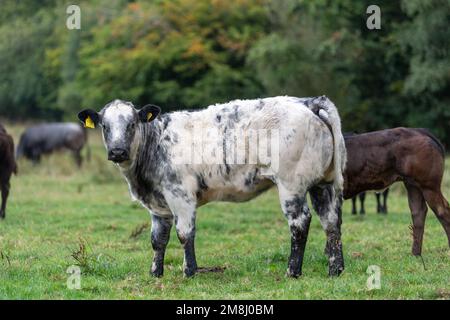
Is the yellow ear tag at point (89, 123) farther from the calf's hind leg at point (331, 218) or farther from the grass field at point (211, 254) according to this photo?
the calf's hind leg at point (331, 218)

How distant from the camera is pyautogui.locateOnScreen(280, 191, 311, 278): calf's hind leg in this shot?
865 centimetres

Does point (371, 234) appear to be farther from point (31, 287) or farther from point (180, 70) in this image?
point (180, 70)

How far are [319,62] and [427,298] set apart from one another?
25370mm

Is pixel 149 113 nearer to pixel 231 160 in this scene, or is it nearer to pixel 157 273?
pixel 231 160

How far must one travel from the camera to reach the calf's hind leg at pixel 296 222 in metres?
8.65

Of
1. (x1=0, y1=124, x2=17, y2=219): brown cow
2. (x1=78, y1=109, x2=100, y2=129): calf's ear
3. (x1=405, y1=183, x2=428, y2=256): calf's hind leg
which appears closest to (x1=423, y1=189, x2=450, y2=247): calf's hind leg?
(x1=405, y1=183, x2=428, y2=256): calf's hind leg

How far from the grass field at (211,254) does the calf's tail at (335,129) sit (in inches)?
45.7

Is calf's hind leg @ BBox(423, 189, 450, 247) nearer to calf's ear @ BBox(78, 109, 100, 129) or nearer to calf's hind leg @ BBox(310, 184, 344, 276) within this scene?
calf's hind leg @ BBox(310, 184, 344, 276)

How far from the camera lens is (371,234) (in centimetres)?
1265

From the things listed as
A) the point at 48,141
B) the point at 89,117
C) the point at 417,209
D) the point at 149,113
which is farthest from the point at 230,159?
the point at 48,141

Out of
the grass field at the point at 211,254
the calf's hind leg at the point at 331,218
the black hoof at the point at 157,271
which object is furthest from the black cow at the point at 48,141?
the calf's hind leg at the point at 331,218

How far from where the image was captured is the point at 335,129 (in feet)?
29.0

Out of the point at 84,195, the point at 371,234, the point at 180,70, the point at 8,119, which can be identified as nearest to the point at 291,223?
the point at 371,234

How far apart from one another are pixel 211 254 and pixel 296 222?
2.53 m
